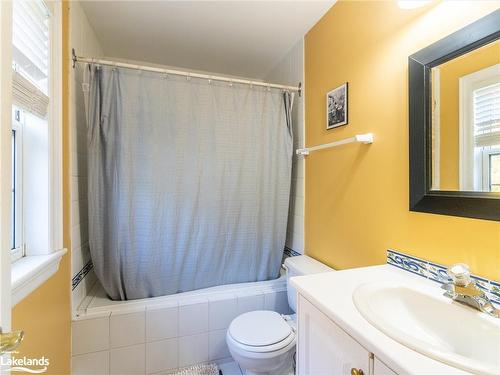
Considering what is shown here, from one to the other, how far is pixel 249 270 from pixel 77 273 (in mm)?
1115

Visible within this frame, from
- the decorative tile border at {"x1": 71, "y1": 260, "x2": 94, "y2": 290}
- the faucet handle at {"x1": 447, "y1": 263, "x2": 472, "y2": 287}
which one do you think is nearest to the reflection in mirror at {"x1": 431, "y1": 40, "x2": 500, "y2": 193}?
the faucet handle at {"x1": 447, "y1": 263, "x2": 472, "y2": 287}

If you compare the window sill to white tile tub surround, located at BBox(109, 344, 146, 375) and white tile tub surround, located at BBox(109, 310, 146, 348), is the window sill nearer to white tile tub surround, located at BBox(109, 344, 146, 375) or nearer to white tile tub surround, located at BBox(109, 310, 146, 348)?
white tile tub surround, located at BBox(109, 310, 146, 348)

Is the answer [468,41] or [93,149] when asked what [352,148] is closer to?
[468,41]

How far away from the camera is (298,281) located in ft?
2.96

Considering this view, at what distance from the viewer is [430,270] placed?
92cm

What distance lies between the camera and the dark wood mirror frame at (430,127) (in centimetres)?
76

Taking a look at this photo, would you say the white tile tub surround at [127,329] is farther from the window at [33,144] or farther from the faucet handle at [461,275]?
the faucet handle at [461,275]

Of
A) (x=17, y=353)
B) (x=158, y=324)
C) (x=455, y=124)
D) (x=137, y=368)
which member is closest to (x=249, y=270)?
(x=158, y=324)

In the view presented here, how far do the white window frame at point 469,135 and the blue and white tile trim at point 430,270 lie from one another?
0.97ft

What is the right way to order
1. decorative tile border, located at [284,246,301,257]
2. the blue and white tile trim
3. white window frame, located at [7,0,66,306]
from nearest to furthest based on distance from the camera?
1. the blue and white tile trim
2. white window frame, located at [7,0,66,306]
3. decorative tile border, located at [284,246,301,257]

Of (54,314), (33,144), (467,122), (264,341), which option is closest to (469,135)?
(467,122)

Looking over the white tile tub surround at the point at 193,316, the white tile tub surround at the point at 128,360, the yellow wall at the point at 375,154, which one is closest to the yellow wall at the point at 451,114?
the yellow wall at the point at 375,154

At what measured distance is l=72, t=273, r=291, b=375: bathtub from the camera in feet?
4.53

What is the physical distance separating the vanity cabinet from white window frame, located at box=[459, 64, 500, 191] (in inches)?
25.6
